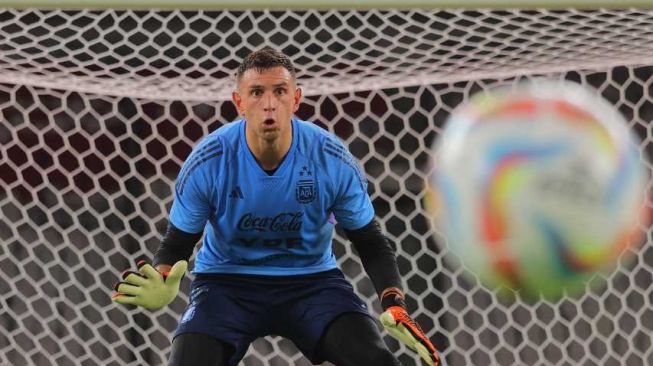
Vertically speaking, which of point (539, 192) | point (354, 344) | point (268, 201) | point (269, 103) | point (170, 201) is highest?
point (269, 103)

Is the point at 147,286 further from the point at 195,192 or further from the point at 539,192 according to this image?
the point at 539,192

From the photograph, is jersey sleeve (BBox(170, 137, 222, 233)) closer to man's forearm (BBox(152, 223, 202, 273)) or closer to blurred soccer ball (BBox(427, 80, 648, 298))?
man's forearm (BBox(152, 223, 202, 273))

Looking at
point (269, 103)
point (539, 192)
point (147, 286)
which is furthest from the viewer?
point (539, 192)

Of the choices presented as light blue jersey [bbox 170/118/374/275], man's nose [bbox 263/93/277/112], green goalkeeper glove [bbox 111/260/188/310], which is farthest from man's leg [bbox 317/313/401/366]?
man's nose [bbox 263/93/277/112]

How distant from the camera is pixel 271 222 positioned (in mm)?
2242

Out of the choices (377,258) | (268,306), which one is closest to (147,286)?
(268,306)

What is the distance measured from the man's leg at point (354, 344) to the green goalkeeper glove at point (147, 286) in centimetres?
34

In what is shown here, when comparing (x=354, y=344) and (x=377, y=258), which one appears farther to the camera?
(x=377, y=258)

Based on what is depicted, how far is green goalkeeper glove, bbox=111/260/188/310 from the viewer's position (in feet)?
6.63

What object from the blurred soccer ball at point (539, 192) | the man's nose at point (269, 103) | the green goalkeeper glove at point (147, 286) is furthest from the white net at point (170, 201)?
the green goalkeeper glove at point (147, 286)

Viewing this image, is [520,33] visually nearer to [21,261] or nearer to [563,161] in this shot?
[563,161]

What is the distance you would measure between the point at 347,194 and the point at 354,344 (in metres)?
0.33

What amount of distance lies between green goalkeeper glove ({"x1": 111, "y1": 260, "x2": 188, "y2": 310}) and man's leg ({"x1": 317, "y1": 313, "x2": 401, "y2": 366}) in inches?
13.3

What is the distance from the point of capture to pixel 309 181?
2.25 metres
